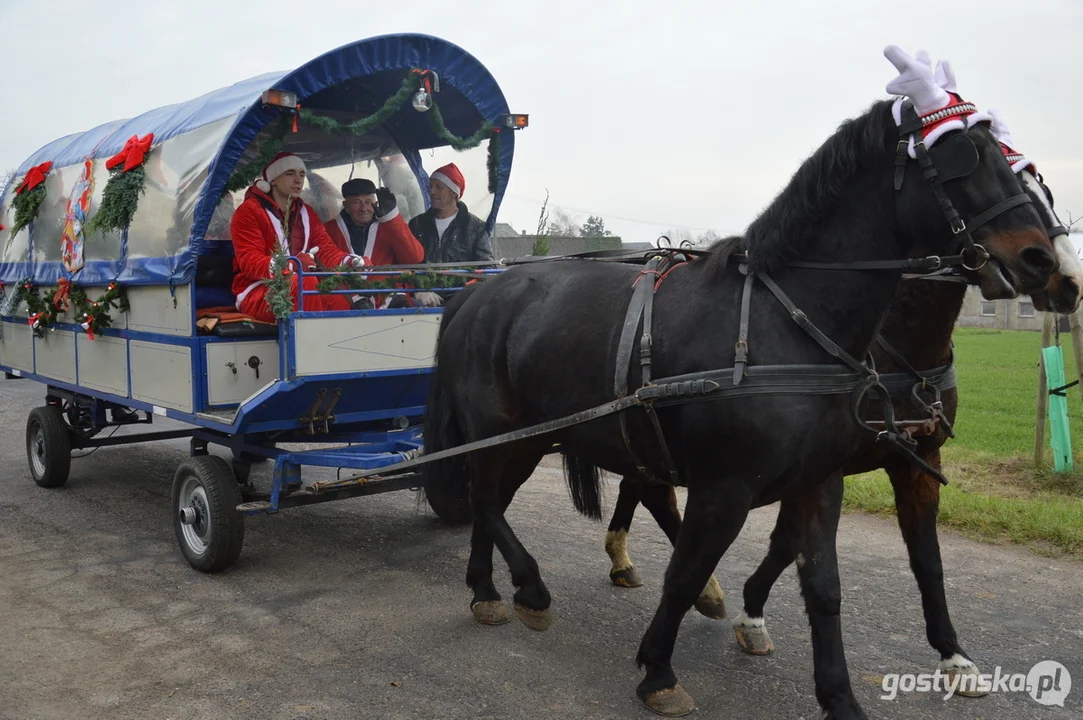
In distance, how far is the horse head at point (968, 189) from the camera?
2.83 m

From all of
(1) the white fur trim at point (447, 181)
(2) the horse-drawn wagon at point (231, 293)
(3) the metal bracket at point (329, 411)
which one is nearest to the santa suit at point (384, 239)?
(2) the horse-drawn wagon at point (231, 293)

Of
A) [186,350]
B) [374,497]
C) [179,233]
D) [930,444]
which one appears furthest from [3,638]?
[930,444]

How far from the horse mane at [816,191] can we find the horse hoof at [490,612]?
205 cm

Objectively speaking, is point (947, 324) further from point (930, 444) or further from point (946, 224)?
point (946, 224)

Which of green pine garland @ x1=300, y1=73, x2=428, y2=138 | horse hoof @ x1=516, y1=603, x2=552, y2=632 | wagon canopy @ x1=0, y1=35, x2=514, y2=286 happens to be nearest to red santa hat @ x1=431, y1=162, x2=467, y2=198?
wagon canopy @ x1=0, y1=35, x2=514, y2=286

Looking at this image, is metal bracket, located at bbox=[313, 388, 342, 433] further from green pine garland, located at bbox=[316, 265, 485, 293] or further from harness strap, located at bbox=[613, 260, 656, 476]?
harness strap, located at bbox=[613, 260, 656, 476]

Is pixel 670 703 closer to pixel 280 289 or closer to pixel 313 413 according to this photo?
pixel 313 413

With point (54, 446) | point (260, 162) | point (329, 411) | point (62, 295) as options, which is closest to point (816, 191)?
point (329, 411)

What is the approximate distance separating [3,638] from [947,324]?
4.37 m

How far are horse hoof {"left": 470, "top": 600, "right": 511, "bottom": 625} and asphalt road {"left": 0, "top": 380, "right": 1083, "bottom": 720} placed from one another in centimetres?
6

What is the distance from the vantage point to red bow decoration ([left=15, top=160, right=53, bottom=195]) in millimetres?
7641

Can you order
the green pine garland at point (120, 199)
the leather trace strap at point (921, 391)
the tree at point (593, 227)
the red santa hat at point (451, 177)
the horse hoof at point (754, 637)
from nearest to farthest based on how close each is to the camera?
the leather trace strap at point (921, 391) < the horse hoof at point (754, 637) < the green pine garland at point (120, 199) < the red santa hat at point (451, 177) < the tree at point (593, 227)

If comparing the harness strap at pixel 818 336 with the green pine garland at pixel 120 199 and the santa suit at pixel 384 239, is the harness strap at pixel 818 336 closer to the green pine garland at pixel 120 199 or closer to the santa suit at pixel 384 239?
the santa suit at pixel 384 239

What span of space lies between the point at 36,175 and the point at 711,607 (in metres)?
6.52
